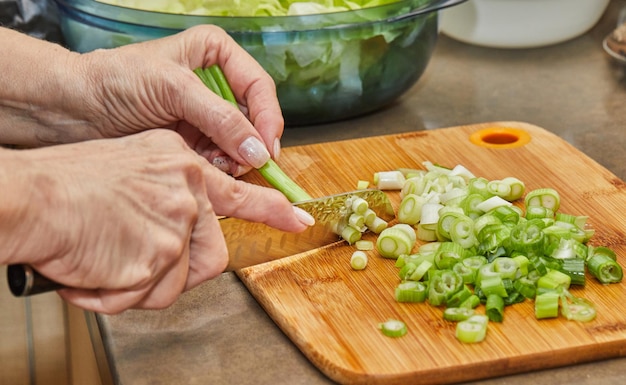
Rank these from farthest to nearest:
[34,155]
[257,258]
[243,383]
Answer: [257,258], [243,383], [34,155]

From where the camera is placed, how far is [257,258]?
1396 mm

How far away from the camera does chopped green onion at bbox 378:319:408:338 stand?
48.7 inches

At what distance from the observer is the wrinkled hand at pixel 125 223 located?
1044 millimetres

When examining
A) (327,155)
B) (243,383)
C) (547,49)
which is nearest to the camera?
(243,383)

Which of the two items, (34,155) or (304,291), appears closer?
(34,155)

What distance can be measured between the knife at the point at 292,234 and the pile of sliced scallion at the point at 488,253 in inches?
2.6

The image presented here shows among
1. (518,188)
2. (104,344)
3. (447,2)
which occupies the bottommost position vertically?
(104,344)

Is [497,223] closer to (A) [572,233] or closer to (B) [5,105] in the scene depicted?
(A) [572,233]

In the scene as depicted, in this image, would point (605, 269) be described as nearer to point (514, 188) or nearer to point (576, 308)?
point (576, 308)

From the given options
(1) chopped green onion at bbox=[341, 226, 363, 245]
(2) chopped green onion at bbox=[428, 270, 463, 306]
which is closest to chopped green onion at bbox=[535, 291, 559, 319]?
(2) chopped green onion at bbox=[428, 270, 463, 306]

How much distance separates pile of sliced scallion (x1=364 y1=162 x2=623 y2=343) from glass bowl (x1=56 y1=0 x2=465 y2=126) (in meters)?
0.37

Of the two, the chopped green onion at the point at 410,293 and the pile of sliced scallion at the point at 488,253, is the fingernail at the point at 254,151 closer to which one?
the pile of sliced scallion at the point at 488,253

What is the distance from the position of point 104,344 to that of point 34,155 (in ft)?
1.13

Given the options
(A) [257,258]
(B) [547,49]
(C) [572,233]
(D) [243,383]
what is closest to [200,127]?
(A) [257,258]
